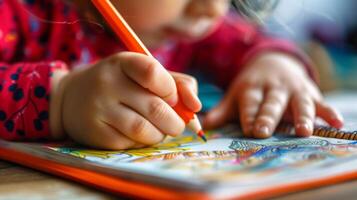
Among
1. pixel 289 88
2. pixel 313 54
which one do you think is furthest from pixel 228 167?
pixel 313 54

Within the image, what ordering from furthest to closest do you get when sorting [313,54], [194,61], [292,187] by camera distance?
[313,54]
[194,61]
[292,187]

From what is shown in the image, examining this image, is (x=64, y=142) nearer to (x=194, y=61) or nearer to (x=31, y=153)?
(x=31, y=153)

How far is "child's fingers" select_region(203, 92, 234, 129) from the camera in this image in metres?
0.58

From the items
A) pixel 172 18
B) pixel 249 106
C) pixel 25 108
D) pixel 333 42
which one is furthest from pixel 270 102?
pixel 333 42

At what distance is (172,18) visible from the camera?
0.58 meters

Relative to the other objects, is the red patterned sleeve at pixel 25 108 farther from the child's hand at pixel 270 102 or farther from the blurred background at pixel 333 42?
the blurred background at pixel 333 42

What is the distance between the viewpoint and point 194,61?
837 mm

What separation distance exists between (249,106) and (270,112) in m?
0.03

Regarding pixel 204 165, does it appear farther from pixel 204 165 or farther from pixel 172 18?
pixel 172 18

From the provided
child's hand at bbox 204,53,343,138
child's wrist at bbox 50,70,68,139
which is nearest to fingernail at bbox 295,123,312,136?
child's hand at bbox 204,53,343,138

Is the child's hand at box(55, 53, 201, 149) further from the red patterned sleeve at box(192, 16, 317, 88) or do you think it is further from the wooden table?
the red patterned sleeve at box(192, 16, 317, 88)

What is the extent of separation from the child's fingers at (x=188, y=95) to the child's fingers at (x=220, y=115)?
15cm

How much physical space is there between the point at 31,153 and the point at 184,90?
0.42 ft

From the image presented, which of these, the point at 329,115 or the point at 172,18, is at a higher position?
the point at 172,18
